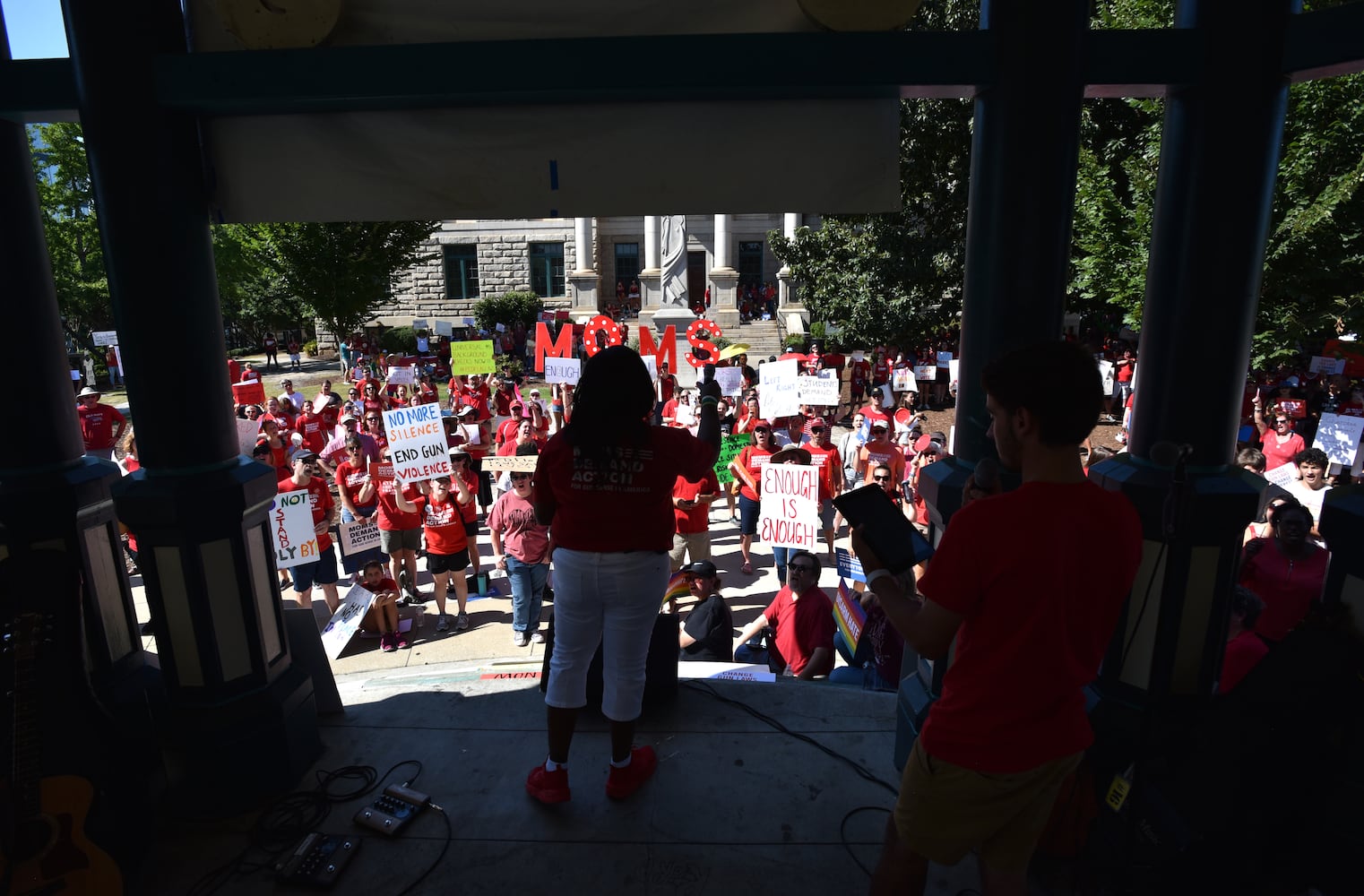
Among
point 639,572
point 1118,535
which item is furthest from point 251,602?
point 1118,535

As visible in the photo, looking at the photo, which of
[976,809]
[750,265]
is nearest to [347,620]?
[976,809]

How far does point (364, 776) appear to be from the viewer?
331cm

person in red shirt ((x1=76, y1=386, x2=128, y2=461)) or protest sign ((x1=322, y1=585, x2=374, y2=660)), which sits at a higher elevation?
person in red shirt ((x1=76, y1=386, x2=128, y2=461))

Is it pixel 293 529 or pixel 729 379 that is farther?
pixel 729 379

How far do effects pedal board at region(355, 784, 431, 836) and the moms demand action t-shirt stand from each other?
1.21 m

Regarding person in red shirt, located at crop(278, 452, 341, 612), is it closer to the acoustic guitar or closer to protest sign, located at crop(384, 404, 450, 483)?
protest sign, located at crop(384, 404, 450, 483)

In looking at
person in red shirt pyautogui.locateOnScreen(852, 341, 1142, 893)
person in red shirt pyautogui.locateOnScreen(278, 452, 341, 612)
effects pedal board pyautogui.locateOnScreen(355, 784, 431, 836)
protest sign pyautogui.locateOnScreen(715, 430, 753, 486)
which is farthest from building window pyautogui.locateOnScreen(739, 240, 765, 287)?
person in red shirt pyautogui.locateOnScreen(852, 341, 1142, 893)

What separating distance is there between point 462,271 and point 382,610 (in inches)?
1267

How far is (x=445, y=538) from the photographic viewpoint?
7.52 m

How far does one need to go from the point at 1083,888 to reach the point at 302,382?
28.2 meters

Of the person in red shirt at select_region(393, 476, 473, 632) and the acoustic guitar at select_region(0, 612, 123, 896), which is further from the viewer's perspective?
the person in red shirt at select_region(393, 476, 473, 632)

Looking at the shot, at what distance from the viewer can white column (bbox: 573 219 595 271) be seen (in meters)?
33.1

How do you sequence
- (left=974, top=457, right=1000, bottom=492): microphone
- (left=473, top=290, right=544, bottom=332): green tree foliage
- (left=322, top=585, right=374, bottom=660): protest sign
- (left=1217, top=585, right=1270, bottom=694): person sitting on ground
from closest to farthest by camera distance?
(left=974, top=457, right=1000, bottom=492): microphone < (left=1217, top=585, right=1270, bottom=694): person sitting on ground < (left=322, top=585, right=374, bottom=660): protest sign < (left=473, top=290, right=544, bottom=332): green tree foliage

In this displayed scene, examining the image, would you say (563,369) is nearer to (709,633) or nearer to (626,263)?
(709,633)
